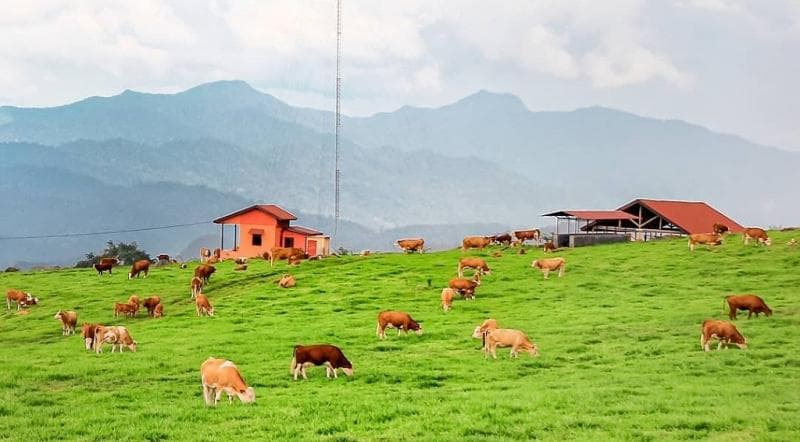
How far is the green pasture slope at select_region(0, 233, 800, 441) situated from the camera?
52.5 feet

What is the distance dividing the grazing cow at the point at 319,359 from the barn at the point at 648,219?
44229 millimetres

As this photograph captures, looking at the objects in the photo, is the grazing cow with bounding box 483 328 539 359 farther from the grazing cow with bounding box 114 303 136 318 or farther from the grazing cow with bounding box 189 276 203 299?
the grazing cow with bounding box 189 276 203 299

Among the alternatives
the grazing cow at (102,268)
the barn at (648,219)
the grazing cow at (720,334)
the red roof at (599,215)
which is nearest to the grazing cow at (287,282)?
the grazing cow at (102,268)

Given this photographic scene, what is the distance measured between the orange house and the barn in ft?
62.6

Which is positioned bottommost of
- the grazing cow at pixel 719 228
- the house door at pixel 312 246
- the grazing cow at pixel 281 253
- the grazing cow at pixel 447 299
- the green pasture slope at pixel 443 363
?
the green pasture slope at pixel 443 363

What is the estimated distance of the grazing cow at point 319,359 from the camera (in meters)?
21.3

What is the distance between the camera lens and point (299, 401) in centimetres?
1825

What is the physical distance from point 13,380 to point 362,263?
30.4 m

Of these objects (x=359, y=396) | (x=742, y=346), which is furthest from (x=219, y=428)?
(x=742, y=346)

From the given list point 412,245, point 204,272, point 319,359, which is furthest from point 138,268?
point 319,359

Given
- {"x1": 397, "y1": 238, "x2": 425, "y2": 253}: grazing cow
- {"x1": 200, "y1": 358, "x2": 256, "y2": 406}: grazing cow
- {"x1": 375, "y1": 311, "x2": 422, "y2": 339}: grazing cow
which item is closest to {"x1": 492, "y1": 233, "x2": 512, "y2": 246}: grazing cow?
{"x1": 397, "y1": 238, "x2": 425, "y2": 253}: grazing cow

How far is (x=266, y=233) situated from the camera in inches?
2699

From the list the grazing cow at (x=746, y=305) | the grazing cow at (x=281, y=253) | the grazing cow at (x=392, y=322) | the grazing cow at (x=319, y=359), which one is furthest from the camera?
the grazing cow at (x=281, y=253)

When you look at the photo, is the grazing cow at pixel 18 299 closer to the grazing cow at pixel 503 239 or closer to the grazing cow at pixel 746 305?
the grazing cow at pixel 503 239
